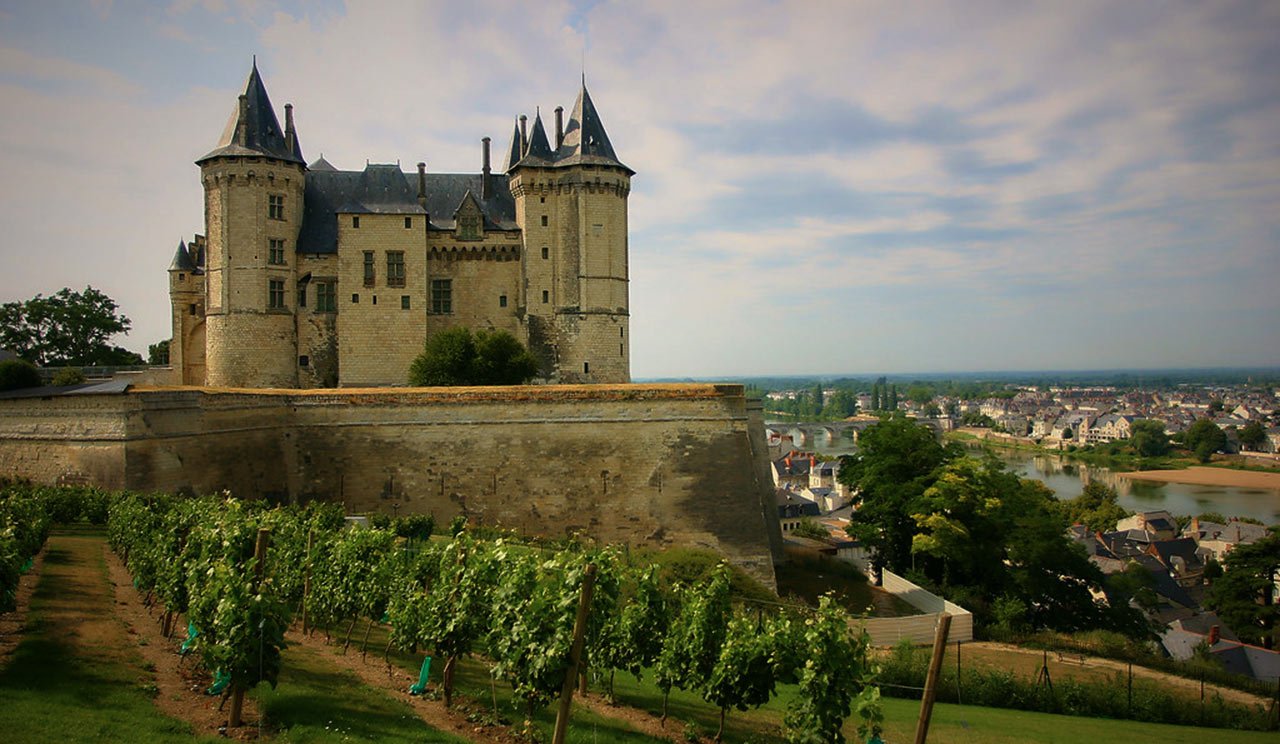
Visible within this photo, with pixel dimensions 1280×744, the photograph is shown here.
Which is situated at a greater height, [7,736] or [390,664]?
[7,736]

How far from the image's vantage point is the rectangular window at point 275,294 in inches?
1340

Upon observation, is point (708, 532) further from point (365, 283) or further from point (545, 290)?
point (365, 283)

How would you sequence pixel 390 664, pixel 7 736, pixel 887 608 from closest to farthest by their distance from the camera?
pixel 7 736
pixel 390 664
pixel 887 608

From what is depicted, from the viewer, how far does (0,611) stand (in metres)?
10.3

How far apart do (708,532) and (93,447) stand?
17726 millimetres

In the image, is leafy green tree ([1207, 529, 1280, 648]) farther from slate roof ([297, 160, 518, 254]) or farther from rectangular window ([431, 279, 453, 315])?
rectangular window ([431, 279, 453, 315])

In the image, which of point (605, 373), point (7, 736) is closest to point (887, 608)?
point (605, 373)

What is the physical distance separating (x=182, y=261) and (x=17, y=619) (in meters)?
30.4

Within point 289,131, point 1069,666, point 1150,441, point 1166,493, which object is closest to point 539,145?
point 289,131

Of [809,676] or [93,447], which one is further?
[93,447]

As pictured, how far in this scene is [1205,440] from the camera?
9638 centimetres

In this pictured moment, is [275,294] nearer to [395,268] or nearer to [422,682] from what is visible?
[395,268]

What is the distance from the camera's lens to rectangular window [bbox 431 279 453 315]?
1442 inches

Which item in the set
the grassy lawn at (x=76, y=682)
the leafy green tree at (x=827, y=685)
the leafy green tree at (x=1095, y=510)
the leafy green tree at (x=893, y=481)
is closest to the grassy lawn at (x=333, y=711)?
the grassy lawn at (x=76, y=682)
